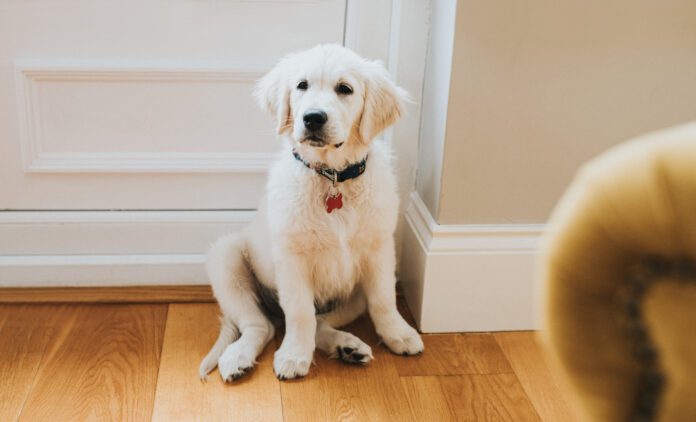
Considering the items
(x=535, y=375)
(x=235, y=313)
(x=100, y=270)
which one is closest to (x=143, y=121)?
(x=100, y=270)

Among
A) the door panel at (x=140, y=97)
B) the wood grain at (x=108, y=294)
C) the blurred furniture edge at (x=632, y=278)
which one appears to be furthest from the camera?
the wood grain at (x=108, y=294)

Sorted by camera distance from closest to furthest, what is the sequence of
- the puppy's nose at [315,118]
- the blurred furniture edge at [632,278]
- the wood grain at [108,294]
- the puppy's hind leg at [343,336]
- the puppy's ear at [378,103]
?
the blurred furniture edge at [632,278] → the puppy's nose at [315,118] → the puppy's ear at [378,103] → the puppy's hind leg at [343,336] → the wood grain at [108,294]

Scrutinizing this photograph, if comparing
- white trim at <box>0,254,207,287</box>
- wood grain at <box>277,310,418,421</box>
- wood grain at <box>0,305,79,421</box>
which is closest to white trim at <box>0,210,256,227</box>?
white trim at <box>0,254,207,287</box>

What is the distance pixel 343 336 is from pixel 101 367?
58 centimetres

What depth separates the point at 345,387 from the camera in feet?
5.72

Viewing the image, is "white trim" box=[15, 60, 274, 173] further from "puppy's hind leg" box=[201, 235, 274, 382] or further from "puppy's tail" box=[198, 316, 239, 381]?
"puppy's tail" box=[198, 316, 239, 381]

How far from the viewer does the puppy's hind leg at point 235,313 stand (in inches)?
69.7

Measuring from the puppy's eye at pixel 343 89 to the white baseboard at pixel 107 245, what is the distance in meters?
0.62

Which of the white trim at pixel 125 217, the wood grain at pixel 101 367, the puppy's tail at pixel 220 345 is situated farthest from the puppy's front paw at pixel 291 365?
the white trim at pixel 125 217

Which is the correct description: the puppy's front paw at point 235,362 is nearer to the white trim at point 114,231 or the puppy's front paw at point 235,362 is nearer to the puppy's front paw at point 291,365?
the puppy's front paw at point 291,365

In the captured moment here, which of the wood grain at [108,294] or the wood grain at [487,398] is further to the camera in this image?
the wood grain at [108,294]

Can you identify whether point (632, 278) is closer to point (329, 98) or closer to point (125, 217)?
point (329, 98)

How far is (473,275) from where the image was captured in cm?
194

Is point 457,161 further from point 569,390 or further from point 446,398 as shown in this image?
point 569,390
